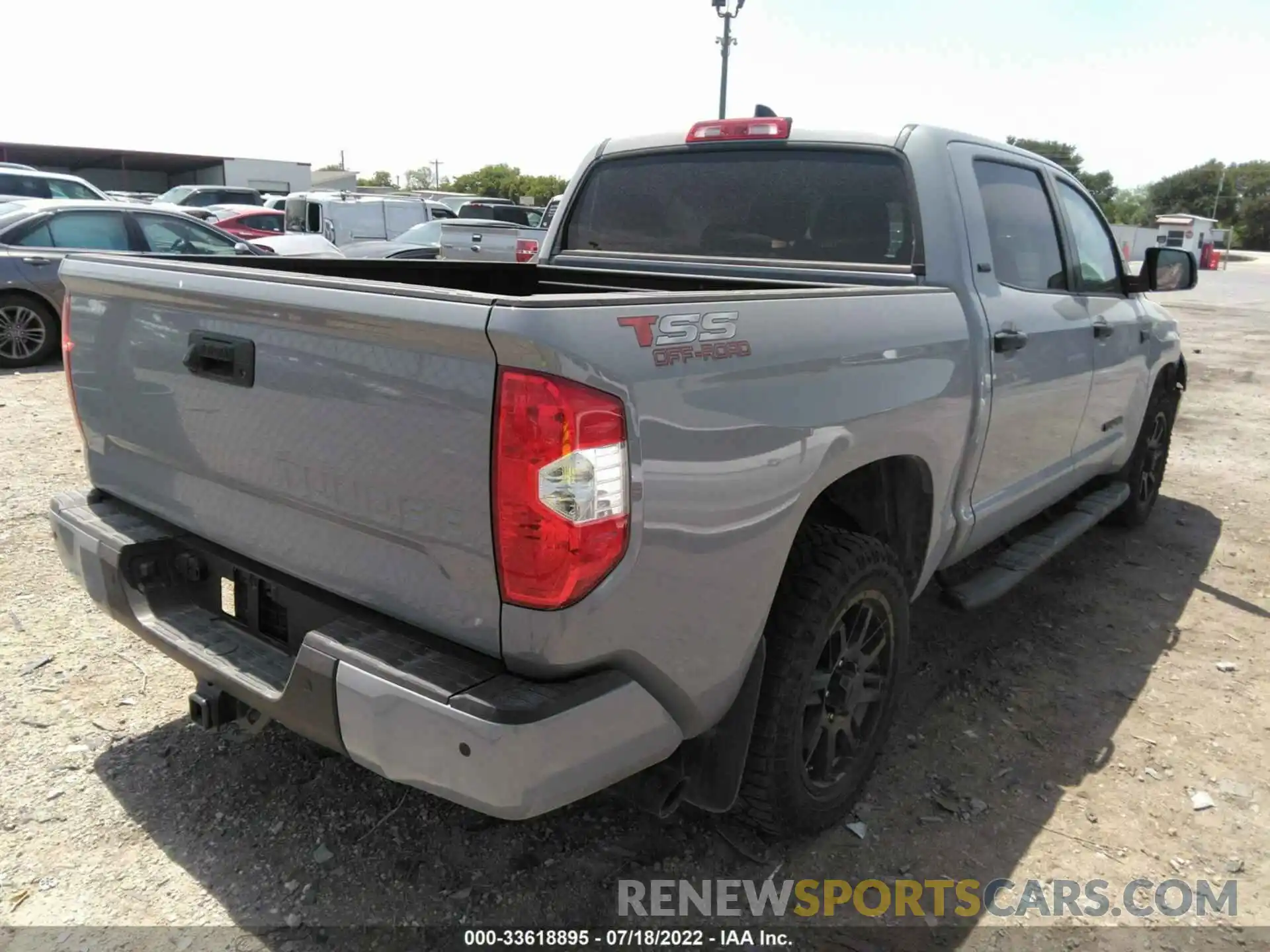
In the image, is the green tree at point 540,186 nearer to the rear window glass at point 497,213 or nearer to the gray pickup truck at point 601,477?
the rear window glass at point 497,213

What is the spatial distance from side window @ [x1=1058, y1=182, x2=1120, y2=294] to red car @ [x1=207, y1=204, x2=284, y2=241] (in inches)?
727

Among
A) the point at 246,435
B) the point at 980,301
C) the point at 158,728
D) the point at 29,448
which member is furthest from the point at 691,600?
the point at 29,448

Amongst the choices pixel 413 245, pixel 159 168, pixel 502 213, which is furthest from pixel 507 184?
pixel 413 245

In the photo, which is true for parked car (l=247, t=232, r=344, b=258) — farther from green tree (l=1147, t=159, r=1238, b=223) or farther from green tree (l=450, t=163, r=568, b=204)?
green tree (l=1147, t=159, r=1238, b=223)

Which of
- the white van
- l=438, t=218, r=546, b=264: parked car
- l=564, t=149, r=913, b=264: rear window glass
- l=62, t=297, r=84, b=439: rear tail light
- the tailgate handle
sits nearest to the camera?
the tailgate handle

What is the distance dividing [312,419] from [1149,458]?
16.7 ft

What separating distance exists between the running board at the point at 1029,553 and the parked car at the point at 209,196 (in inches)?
988

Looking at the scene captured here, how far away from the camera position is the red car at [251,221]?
20.0 metres

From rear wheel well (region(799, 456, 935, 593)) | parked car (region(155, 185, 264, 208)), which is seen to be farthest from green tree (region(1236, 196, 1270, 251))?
rear wheel well (region(799, 456, 935, 593))

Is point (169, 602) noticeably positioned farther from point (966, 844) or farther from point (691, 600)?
point (966, 844)

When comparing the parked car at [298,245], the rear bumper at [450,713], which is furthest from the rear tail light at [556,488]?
the parked car at [298,245]

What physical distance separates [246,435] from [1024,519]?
3.05 meters

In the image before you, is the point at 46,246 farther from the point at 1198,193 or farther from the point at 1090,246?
the point at 1198,193

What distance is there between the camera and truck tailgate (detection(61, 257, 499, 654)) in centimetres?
182
